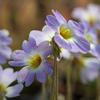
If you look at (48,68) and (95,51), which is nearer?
(48,68)

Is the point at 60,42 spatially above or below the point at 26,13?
below

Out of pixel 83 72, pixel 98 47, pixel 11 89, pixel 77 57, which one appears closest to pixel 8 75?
pixel 11 89

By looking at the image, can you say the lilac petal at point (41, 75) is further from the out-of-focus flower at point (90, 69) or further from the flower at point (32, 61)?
the out-of-focus flower at point (90, 69)

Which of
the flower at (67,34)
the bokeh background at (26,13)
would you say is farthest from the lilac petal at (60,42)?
the bokeh background at (26,13)

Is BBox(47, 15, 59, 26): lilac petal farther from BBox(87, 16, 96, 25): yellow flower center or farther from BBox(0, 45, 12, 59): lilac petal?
BBox(87, 16, 96, 25): yellow flower center

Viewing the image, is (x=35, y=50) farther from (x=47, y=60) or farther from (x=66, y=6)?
(x=66, y=6)

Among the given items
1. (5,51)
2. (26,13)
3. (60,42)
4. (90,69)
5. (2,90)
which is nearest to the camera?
(60,42)

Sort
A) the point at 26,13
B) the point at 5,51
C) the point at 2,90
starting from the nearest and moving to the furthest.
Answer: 1. the point at 2,90
2. the point at 5,51
3. the point at 26,13

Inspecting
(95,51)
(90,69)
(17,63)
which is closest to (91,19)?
Answer: (90,69)

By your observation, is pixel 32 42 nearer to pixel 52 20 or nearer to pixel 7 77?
pixel 52 20
